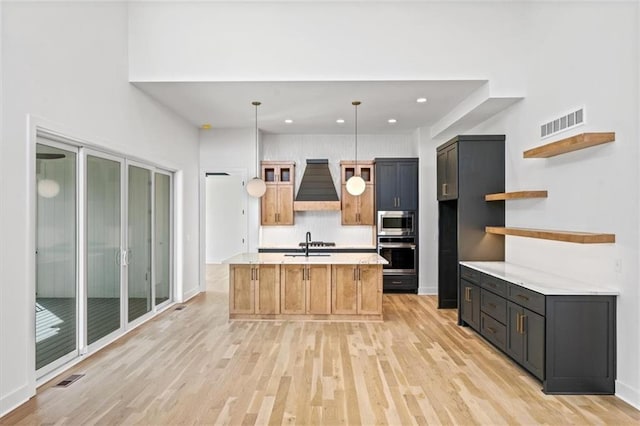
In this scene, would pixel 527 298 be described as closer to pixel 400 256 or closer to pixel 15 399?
pixel 400 256

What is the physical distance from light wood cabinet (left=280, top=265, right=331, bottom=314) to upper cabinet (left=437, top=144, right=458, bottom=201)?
78.3 inches

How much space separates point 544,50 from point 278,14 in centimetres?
296

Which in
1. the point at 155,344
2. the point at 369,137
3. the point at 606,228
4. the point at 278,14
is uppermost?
the point at 278,14

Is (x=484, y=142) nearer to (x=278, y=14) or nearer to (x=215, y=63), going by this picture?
(x=278, y=14)

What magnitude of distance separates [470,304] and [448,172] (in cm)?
185

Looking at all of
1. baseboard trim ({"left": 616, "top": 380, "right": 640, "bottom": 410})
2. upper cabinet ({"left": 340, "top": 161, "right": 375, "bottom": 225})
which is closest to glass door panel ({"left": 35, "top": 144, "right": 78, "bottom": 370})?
upper cabinet ({"left": 340, "top": 161, "right": 375, "bottom": 225})

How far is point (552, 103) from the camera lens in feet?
13.5

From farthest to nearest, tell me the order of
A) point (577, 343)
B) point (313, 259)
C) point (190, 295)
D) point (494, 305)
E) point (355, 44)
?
point (190, 295), point (313, 259), point (355, 44), point (494, 305), point (577, 343)

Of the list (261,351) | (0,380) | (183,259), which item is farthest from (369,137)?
(0,380)

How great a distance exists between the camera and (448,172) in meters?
5.55

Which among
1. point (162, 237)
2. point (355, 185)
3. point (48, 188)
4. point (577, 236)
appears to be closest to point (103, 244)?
point (48, 188)

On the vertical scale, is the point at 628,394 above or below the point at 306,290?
below

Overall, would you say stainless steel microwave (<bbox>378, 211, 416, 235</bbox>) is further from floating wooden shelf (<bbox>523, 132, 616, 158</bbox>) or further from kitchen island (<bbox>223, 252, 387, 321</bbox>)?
floating wooden shelf (<bbox>523, 132, 616, 158</bbox>)

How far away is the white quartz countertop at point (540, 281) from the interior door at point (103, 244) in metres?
4.22
